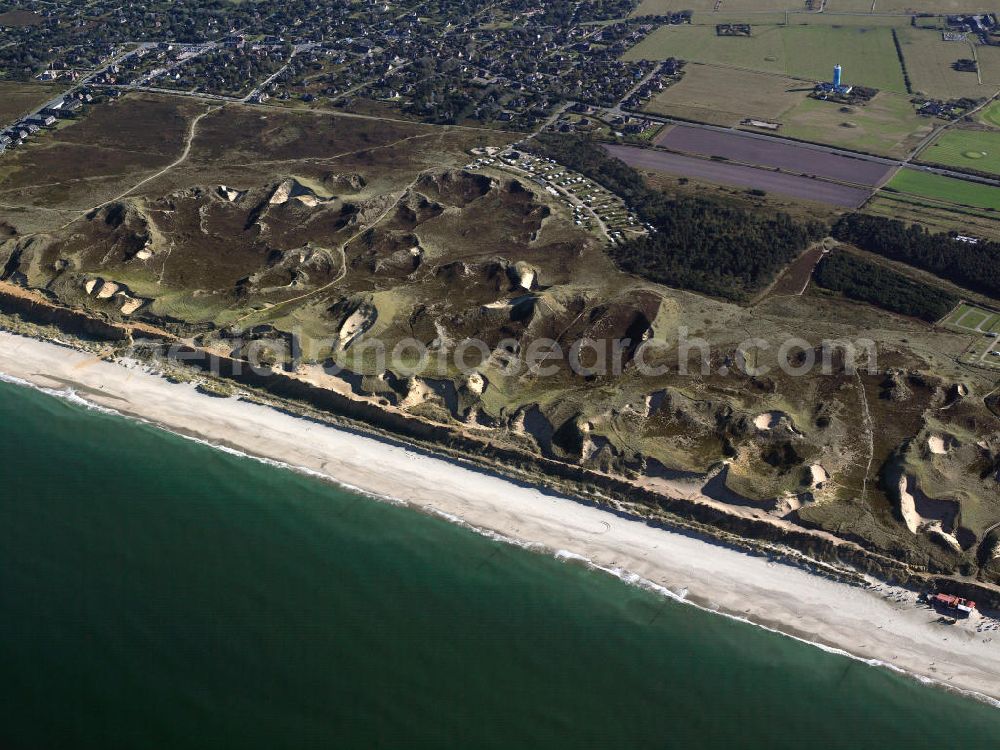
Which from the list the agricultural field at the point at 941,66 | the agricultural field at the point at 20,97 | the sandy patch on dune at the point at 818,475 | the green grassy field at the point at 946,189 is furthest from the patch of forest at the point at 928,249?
the agricultural field at the point at 20,97

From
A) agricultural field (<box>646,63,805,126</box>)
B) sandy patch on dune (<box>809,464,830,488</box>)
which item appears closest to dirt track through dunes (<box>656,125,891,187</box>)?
agricultural field (<box>646,63,805,126</box>)

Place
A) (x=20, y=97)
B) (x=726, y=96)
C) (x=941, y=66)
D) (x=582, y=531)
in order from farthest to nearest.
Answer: (x=941, y=66) → (x=20, y=97) → (x=726, y=96) → (x=582, y=531)

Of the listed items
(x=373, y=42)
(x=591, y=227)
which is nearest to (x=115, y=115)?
(x=373, y=42)

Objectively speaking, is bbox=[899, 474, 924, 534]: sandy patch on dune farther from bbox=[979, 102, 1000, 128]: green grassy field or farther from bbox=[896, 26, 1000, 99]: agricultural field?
bbox=[896, 26, 1000, 99]: agricultural field

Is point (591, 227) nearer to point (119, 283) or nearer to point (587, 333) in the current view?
point (587, 333)

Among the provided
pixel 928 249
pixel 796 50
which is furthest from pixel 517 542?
pixel 796 50

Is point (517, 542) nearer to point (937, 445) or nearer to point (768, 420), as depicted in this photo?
point (768, 420)
